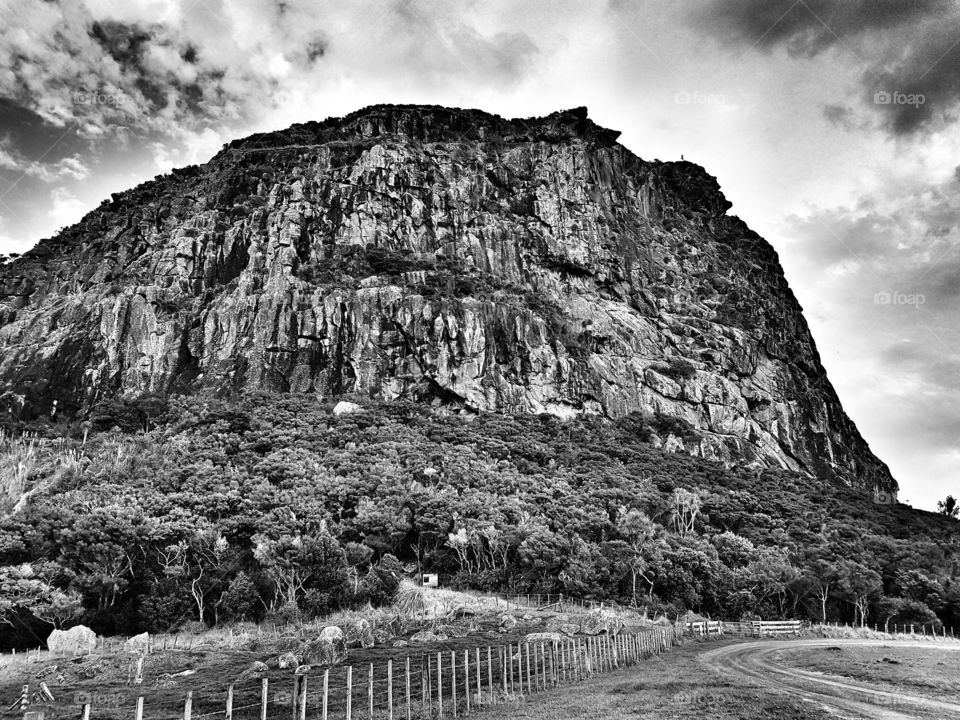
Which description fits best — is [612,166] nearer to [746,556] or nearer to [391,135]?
[391,135]

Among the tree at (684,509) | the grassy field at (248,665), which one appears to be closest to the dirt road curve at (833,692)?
the grassy field at (248,665)

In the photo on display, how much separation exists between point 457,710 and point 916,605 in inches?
2437

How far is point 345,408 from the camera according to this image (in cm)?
10438

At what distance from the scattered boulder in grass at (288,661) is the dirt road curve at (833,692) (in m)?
19.7

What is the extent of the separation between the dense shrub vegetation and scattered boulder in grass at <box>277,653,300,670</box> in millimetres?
18865

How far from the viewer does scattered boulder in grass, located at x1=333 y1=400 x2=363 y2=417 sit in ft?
337

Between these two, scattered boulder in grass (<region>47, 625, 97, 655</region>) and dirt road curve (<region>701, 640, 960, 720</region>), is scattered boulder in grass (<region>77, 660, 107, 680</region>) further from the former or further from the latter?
dirt road curve (<region>701, 640, 960, 720</region>)

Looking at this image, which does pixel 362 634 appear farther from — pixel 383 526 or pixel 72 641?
pixel 383 526

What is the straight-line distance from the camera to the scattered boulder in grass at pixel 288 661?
33.5m

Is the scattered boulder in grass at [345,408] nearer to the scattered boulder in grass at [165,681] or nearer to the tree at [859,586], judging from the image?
the tree at [859,586]

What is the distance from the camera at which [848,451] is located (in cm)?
15200

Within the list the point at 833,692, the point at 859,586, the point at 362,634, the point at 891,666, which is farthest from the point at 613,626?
the point at 859,586

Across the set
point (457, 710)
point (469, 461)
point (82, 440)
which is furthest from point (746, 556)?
point (82, 440)

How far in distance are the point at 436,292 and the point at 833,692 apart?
109467 millimetres
